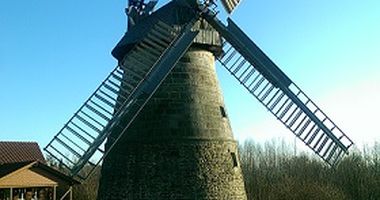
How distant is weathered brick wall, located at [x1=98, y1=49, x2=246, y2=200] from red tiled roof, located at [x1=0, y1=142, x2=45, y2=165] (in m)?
13.6

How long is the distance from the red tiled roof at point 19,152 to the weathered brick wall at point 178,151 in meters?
13.6

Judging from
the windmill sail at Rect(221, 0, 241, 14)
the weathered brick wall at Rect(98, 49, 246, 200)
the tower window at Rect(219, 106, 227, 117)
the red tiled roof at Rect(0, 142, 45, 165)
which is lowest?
the red tiled roof at Rect(0, 142, 45, 165)

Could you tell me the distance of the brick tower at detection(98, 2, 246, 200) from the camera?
11469 mm

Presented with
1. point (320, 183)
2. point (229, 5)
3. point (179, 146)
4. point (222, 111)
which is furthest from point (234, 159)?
point (320, 183)

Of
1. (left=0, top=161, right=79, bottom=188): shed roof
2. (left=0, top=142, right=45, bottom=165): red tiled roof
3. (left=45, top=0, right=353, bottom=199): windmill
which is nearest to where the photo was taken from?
(left=45, top=0, right=353, bottom=199): windmill

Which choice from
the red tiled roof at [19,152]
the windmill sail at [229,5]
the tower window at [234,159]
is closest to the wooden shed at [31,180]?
the red tiled roof at [19,152]

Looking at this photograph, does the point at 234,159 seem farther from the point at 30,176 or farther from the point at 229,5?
the point at 30,176

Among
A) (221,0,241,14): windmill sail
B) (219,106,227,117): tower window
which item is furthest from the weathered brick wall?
(221,0,241,14): windmill sail

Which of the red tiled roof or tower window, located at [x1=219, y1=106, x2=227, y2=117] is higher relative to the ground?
tower window, located at [x1=219, y1=106, x2=227, y2=117]

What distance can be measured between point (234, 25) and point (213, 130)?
9.92 ft

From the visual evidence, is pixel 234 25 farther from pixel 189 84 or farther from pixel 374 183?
pixel 374 183

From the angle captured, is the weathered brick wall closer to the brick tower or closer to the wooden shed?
the brick tower

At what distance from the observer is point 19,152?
83.0ft

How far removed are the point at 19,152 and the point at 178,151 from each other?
53.1ft
